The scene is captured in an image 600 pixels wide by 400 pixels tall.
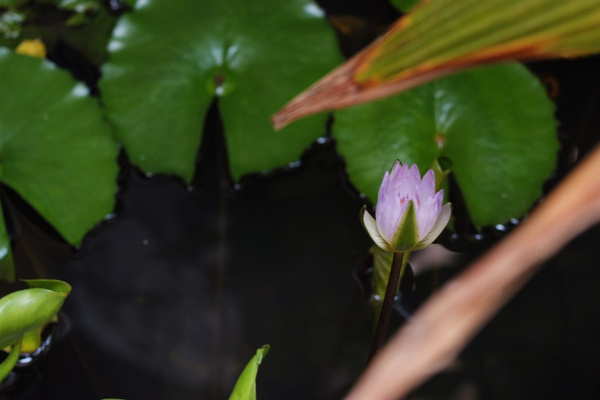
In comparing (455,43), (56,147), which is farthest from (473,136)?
(56,147)

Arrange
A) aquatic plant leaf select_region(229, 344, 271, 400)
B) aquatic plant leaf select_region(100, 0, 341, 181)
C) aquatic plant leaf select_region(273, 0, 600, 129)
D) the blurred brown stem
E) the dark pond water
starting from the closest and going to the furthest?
the blurred brown stem → aquatic plant leaf select_region(273, 0, 600, 129) → aquatic plant leaf select_region(229, 344, 271, 400) → the dark pond water → aquatic plant leaf select_region(100, 0, 341, 181)

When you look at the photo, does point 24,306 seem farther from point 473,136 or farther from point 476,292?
point 473,136

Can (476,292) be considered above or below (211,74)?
above

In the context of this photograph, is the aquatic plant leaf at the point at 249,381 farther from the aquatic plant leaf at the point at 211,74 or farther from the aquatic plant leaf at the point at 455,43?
the aquatic plant leaf at the point at 211,74

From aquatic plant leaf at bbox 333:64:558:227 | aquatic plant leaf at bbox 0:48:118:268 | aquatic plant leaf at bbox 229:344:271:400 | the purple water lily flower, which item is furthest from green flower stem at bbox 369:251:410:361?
aquatic plant leaf at bbox 0:48:118:268

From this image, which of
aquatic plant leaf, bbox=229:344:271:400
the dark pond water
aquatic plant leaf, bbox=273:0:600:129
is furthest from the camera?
the dark pond water

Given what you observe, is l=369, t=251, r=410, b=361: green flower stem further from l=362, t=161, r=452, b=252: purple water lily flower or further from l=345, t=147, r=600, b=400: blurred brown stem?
l=345, t=147, r=600, b=400: blurred brown stem

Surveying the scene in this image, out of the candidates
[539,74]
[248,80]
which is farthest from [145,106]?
[539,74]

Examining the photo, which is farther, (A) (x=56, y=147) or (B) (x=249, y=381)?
(A) (x=56, y=147)
